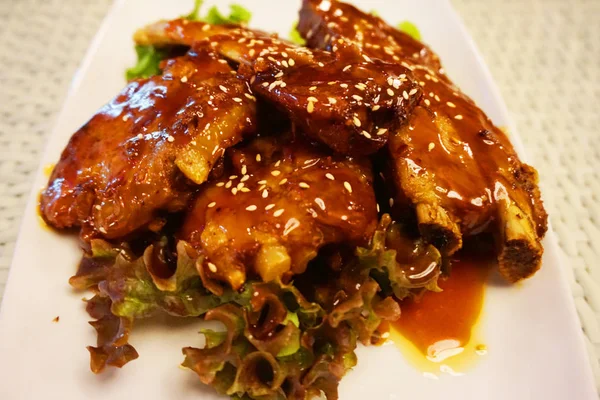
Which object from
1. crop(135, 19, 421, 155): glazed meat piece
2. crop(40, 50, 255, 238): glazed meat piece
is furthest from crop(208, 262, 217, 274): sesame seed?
Answer: crop(135, 19, 421, 155): glazed meat piece

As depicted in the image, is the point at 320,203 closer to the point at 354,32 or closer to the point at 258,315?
the point at 258,315

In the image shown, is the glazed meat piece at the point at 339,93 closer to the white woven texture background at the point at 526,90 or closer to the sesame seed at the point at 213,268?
the sesame seed at the point at 213,268

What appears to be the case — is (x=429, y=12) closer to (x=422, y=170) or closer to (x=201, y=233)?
(x=422, y=170)

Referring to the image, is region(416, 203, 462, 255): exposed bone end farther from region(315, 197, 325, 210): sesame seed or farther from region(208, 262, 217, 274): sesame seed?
region(208, 262, 217, 274): sesame seed

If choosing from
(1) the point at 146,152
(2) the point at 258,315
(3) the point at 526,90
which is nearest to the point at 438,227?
(2) the point at 258,315

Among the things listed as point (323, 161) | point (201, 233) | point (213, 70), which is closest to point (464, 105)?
point (323, 161)

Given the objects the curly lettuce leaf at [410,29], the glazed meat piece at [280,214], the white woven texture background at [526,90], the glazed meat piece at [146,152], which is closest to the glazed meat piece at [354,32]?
the curly lettuce leaf at [410,29]
